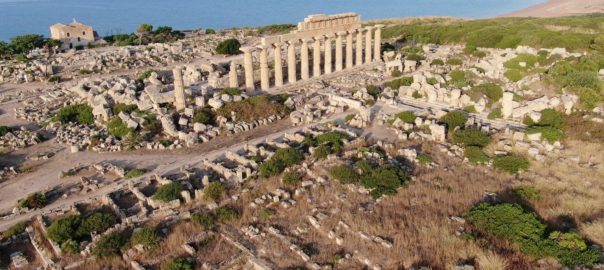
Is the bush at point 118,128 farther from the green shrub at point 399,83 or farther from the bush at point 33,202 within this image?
the green shrub at point 399,83

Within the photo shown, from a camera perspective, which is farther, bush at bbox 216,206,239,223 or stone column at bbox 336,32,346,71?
stone column at bbox 336,32,346,71

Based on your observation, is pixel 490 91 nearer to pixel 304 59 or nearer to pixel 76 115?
pixel 304 59

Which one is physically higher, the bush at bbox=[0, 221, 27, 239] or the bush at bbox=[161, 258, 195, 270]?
the bush at bbox=[161, 258, 195, 270]

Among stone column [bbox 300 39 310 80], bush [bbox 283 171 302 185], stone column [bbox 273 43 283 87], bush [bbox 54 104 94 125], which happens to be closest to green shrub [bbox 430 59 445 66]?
stone column [bbox 300 39 310 80]

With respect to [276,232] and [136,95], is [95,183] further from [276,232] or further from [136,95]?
[136,95]

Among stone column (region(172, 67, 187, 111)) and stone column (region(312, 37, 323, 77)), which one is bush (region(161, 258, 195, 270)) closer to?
stone column (region(172, 67, 187, 111))

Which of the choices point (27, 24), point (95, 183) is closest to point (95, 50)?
point (95, 183)
